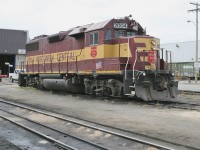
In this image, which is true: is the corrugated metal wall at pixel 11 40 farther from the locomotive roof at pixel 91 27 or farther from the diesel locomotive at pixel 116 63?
the locomotive roof at pixel 91 27

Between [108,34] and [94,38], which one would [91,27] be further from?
[108,34]

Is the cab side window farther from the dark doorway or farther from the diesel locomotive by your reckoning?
the dark doorway

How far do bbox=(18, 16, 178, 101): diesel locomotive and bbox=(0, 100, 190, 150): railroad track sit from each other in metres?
4.67

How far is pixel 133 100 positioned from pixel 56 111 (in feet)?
15.2

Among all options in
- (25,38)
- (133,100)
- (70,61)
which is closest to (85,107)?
(133,100)

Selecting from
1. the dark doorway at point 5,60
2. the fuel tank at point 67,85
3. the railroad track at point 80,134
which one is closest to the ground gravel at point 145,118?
the railroad track at point 80,134

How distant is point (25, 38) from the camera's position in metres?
74.6

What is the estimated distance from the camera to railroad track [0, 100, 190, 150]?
330 inches

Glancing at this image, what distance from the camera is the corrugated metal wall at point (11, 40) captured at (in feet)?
235

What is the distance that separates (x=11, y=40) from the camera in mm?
72812

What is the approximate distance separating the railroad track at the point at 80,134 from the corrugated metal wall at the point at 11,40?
60.4m

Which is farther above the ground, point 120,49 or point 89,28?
point 89,28

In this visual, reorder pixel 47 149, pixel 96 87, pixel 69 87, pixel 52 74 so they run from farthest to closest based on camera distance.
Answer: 1. pixel 52 74
2. pixel 69 87
3. pixel 96 87
4. pixel 47 149

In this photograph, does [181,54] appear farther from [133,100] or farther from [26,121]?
[26,121]
